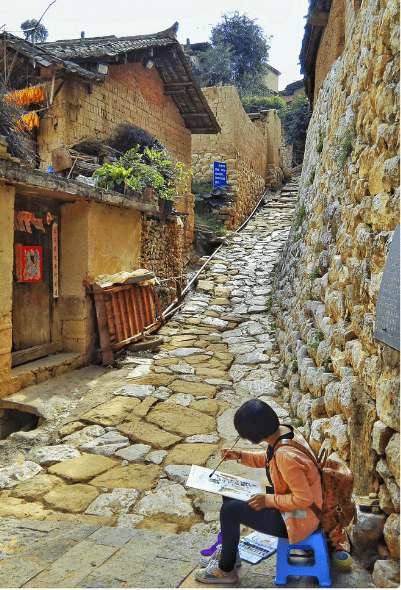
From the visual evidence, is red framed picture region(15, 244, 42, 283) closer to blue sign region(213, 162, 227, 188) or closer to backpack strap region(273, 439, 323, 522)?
backpack strap region(273, 439, 323, 522)

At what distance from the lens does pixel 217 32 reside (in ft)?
85.5

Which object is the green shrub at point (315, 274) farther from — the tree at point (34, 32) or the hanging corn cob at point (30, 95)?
the hanging corn cob at point (30, 95)

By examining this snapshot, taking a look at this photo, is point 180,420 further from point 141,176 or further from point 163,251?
point 163,251

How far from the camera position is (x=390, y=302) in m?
2.68

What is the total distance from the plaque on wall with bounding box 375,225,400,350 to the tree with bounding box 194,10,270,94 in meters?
25.6

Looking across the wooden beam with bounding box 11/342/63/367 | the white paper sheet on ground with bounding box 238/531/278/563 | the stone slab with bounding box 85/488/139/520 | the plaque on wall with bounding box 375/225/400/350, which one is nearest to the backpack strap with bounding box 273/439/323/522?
the white paper sheet on ground with bounding box 238/531/278/563

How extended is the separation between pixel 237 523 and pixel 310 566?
0.46 meters

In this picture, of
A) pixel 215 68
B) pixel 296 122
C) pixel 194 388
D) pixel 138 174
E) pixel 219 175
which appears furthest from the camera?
pixel 296 122

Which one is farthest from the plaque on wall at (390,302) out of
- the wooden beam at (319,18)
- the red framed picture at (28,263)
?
the wooden beam at (319,18)

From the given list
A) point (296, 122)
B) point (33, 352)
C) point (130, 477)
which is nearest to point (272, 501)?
point (130, 477)

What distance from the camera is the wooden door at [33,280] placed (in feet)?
21.1

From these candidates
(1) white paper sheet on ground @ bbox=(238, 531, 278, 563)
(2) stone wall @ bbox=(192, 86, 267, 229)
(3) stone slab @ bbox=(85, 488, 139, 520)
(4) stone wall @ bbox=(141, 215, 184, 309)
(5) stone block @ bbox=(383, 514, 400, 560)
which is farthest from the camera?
(2) stone wall @ bbox=(192, 86, 267, 229)

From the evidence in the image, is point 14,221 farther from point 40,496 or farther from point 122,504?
point 122,504

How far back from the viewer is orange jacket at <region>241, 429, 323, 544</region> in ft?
7.78
